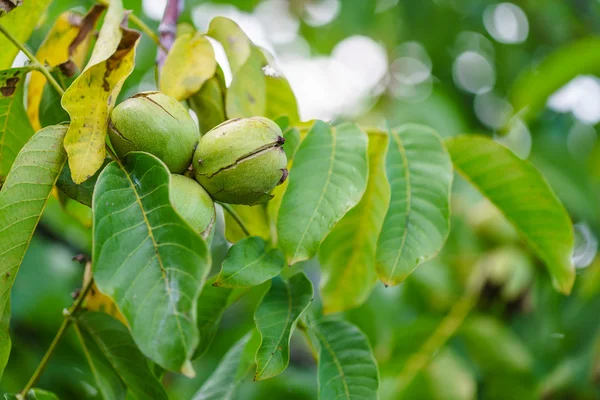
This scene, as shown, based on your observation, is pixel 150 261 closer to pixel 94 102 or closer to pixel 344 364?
pixel 94 102

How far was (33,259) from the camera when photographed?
292cm

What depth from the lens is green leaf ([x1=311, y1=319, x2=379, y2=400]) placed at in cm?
119

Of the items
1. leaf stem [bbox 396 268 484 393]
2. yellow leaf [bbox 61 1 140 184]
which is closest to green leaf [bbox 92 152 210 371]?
yellow leaf [bbox 61 1 140 184]

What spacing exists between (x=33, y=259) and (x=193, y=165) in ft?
7.00

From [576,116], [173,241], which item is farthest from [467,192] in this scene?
[173,241]

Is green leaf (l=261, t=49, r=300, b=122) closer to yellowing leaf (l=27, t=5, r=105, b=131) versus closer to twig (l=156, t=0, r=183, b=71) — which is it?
twig (l=156, t=0, r=183, b=71)

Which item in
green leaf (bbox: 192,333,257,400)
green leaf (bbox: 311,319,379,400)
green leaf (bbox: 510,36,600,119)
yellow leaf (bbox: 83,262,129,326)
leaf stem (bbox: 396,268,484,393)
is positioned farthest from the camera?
green leaf (bbox: 510,36,600,119)

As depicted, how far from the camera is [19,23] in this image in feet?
4.61

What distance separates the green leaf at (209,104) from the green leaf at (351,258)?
1.35 ft

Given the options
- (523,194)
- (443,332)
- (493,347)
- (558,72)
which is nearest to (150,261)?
(523,194)

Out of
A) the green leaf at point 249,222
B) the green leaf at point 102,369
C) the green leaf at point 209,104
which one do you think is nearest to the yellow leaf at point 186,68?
the green leaf at point 209,104

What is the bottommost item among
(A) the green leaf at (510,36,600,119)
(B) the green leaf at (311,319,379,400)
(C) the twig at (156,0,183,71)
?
(A) the green leaf at (510,36,600,119)

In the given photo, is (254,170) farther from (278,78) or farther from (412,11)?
(412,11)

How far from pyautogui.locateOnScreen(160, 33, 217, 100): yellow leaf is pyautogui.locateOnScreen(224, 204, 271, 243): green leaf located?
0.28 metres
